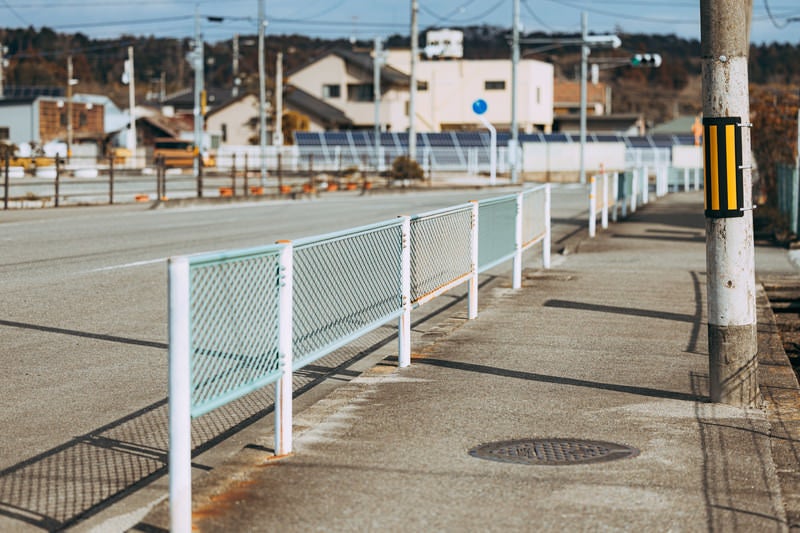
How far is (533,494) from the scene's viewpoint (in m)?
5.32

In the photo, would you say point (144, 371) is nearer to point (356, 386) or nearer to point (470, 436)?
point (356, 386)

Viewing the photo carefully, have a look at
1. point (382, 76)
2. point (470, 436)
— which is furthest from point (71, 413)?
point (382, 76)

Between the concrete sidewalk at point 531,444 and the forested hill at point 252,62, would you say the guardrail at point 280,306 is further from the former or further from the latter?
the forested hill at point 252,62

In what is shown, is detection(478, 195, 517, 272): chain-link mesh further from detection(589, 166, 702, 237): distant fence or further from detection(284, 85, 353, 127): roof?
detection(284, 85, 353, 127): roof

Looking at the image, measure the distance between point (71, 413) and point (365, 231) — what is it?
2.17m

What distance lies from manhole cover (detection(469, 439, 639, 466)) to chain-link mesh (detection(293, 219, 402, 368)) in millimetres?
1150

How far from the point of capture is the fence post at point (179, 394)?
465 cm

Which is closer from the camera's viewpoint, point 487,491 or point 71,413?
point 487,491

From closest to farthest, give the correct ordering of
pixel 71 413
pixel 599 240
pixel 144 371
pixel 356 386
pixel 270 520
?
pixel 270 520, pixel 71 413, pixel 356 386, pixel 144 371, pixel 599 240

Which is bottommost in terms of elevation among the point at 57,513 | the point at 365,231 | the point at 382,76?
the point at 57,513

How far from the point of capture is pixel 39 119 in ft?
283

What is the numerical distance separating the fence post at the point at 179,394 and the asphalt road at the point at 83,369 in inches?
31.9

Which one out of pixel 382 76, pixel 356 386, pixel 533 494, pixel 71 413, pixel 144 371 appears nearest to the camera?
pixel 533 494

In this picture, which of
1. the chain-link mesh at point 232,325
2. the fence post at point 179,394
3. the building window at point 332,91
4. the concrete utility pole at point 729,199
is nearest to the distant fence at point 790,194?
the concrete utility pole at point 729,199
